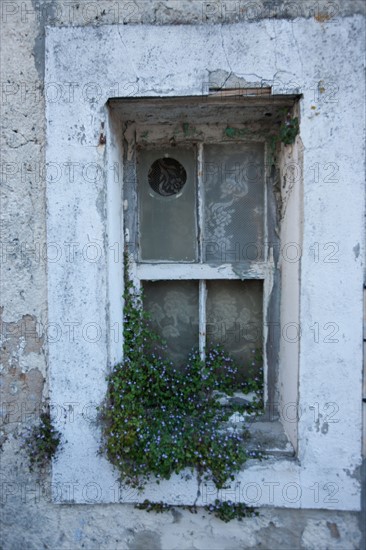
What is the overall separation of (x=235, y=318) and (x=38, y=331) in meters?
1.05

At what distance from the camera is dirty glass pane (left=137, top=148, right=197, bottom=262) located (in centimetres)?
214

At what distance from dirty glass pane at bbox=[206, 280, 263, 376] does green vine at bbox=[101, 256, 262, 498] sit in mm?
65

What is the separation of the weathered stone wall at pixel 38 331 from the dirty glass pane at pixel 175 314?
0.59 m

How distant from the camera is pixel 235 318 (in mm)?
2170

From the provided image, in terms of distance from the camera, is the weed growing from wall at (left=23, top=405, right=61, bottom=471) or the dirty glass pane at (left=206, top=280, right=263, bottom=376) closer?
the weed growing from wall at (left=23, top=405, right=61, bottom=471)

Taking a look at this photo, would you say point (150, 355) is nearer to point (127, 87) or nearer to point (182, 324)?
point (182, 324)

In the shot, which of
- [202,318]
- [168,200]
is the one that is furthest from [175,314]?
[168,200]

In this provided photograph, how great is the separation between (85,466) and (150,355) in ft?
2.07

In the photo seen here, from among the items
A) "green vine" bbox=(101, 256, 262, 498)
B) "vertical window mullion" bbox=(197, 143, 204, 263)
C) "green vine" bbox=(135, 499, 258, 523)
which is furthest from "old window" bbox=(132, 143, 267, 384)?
"green vine" bbox=(135, 499, 258, 523)

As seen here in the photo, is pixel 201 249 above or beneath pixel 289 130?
beneath

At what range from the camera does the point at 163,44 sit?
179 cm

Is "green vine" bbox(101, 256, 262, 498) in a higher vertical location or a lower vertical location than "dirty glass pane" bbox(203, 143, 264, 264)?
lower

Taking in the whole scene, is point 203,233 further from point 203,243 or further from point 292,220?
point 292,220

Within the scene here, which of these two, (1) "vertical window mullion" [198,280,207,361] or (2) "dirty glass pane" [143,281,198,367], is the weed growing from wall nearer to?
(2) "dirty glass pane" [143,281,198,367]
